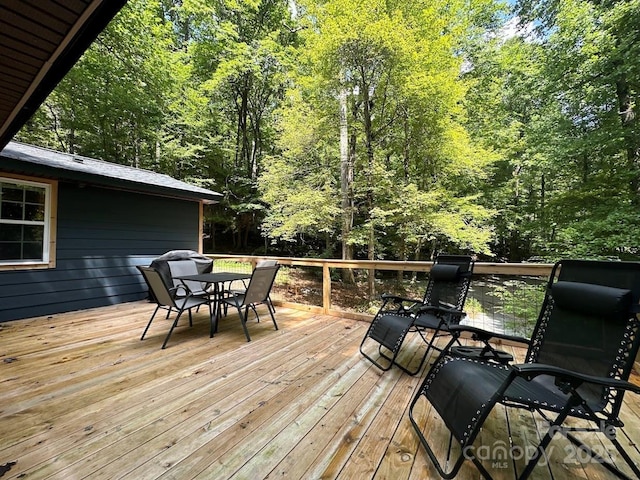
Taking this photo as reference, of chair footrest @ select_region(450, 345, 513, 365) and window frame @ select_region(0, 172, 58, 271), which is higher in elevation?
window frame @ select_region(0, 172, 58, 271)

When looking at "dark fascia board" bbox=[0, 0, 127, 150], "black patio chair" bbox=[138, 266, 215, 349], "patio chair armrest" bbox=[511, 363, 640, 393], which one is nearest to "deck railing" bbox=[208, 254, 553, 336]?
"black patio chair" bbox=[138, 266, 215, 349]

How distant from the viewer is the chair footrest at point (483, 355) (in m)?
1.99

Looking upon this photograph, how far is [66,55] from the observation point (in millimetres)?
1962

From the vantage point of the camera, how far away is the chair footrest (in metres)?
1.99

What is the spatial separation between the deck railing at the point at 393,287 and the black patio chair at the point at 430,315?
35 centimetres

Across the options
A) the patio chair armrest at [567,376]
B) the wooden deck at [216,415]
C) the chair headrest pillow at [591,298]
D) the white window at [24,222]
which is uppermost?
the white window at [24,222]

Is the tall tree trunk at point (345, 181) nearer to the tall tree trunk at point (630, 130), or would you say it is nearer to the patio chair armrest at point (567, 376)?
the tall tree trunk at point (630, 130)

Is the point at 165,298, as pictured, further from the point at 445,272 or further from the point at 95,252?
the point at 445,272

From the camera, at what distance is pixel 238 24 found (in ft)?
39.8

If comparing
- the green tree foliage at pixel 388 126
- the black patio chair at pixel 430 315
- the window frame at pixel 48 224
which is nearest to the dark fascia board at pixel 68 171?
the window frame at pixel 48 224

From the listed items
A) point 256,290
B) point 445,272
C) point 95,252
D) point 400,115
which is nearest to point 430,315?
point 445,272

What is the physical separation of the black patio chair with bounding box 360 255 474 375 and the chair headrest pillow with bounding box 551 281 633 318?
80cm

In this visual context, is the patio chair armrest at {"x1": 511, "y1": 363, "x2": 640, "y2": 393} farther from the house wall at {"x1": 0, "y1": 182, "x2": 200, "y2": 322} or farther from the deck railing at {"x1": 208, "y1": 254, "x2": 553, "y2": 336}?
the house wall at {"x1": 0, "y1": 182, "x2": 200, "y2": 322}

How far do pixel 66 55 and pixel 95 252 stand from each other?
424 cm
